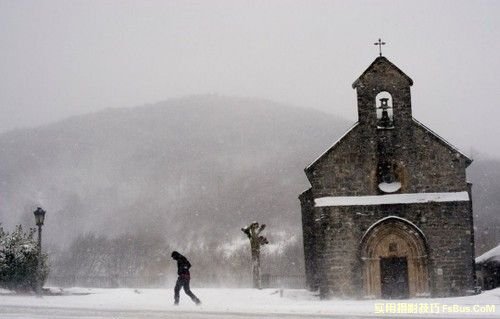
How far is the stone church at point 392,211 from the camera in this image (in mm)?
24625

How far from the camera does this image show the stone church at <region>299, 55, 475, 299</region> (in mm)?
24625

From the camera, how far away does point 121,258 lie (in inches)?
3243

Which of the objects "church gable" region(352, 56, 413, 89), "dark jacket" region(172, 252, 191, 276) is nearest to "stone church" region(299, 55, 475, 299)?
"church gable" region(352, 56, 413, 89)

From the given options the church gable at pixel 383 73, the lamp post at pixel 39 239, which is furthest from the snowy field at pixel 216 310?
the church gable at pixel 383 73

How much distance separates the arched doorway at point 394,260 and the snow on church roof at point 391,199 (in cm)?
81

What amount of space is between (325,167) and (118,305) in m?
11.0

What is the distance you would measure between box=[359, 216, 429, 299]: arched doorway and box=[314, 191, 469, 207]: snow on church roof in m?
0.81

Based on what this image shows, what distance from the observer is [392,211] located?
24.9m

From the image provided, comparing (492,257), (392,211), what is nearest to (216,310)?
(392,211)

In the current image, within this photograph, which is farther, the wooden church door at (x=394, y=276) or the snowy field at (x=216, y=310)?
the wooden church door at (x=394, y=276)

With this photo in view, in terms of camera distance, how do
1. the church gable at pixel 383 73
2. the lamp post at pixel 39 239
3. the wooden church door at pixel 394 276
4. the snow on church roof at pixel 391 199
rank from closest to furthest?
the lamp post at pixel 39 239 → the snow on church roof at pixel 391 199 → the wooden church door at pixel 394 276 → the church gable at pixel 383 73

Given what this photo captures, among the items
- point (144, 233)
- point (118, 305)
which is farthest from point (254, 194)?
point (118, 305)

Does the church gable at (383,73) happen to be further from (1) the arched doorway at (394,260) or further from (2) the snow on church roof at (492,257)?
(2) the snow on church roof at (492,257)

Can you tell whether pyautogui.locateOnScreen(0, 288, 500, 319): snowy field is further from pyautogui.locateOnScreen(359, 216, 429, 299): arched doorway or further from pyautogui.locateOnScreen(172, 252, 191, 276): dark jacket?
pyautogui.locateOnScreen(359, 216, 429, 299): arched doorway
